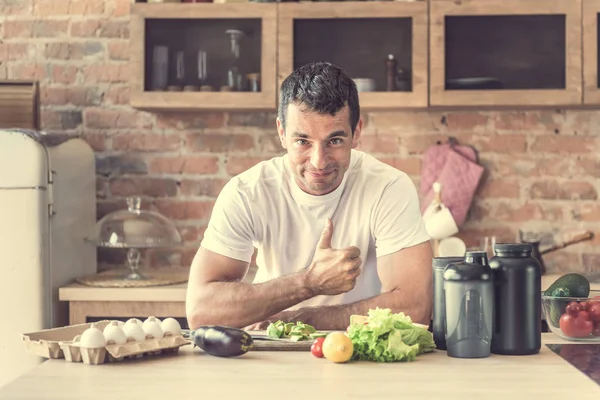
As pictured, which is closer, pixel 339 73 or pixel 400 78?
pixel 339 73

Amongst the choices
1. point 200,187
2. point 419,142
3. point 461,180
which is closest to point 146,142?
point 200,187

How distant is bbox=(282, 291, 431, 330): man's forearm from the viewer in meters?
2.17

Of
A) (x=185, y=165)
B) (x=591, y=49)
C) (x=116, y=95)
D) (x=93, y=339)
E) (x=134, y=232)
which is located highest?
(x=591, y=49)

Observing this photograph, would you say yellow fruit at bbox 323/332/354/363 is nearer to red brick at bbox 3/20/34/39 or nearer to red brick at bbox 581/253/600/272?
red brick at bbox 581/253/600/272

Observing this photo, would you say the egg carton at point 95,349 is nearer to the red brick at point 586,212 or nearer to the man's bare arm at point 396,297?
the man's bare arm at point 396,297

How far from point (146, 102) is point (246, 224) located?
1166 millimetres

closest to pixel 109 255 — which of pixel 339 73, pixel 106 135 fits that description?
pixel 106 135

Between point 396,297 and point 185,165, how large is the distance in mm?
1642

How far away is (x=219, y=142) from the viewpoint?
3.70 meters

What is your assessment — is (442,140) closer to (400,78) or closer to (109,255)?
(400,78)

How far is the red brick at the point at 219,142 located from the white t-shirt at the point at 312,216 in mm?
1198

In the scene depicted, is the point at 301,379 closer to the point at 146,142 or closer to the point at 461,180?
the point at 461,180

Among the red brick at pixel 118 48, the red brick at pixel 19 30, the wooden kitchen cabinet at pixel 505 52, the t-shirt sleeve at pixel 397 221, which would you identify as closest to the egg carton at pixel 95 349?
the t-shirt sleeve at pixel 397 221

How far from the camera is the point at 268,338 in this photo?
180 centimetres
